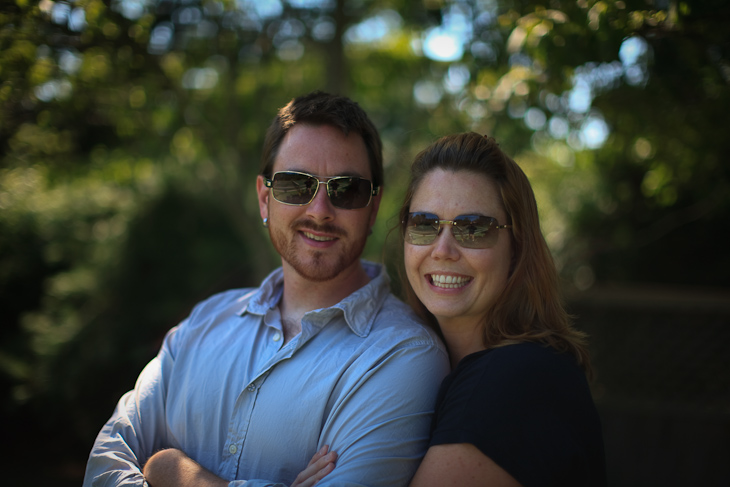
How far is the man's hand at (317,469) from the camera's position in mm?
1815

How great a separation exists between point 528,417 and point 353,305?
875 mm

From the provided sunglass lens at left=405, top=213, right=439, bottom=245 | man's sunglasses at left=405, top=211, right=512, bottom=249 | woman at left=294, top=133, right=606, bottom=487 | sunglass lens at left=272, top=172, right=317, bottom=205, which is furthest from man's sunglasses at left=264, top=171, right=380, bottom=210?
man's sunglasses at left=405, top=211, right=512, bottom=249

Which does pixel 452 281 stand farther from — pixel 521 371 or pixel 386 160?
pixel 386 160

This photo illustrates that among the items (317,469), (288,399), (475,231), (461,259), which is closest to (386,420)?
(317,469)

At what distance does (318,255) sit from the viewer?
2.39 metres

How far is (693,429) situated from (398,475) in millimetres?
4135

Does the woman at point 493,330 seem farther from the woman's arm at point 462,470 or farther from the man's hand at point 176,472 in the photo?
the man's hand at point 176,472

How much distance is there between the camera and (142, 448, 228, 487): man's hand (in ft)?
6.45

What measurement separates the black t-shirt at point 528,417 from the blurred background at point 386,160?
4.67ft

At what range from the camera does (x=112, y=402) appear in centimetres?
543

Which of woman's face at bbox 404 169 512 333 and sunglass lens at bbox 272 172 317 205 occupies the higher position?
sunglass lens at bbox 272 172 317 205

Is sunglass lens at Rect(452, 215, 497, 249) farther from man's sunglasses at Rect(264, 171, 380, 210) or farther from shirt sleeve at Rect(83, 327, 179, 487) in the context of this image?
shirt sleeve at Rect(83, 327, 179, 487)

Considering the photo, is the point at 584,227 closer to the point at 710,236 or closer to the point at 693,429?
the point at 710,236

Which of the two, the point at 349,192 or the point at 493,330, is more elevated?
the point at 349,192
